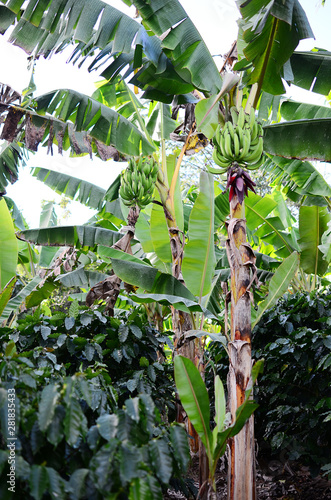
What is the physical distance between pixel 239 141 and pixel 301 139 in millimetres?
1177

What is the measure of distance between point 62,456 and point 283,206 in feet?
20.5

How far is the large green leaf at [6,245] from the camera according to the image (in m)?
3.82

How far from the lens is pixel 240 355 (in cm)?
280

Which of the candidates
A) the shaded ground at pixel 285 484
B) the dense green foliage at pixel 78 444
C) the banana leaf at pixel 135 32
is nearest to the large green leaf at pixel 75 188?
the banana leaf at pixel 135 32

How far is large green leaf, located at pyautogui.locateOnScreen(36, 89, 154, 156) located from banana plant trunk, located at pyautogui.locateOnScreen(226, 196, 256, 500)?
1724 mm

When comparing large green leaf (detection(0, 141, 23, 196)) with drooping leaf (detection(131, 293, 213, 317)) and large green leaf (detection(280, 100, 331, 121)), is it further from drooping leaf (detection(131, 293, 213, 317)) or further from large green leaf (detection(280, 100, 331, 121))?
large green leaf (detection(280, 100, 331, 121))

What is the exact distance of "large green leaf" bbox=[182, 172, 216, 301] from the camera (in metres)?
3.26

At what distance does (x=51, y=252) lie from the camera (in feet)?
22.4

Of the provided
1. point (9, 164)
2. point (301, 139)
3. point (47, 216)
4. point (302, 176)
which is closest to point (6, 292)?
point (9, 164)

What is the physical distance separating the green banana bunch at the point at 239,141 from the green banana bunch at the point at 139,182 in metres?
0.83

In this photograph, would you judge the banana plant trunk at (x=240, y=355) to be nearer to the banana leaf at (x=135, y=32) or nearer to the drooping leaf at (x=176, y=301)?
the drooping leaf at (x=176, y=301)

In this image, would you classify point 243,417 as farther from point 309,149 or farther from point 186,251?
point 309,149

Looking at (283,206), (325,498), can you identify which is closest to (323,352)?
(325,498)

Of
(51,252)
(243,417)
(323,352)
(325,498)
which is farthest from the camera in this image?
(51,252)
